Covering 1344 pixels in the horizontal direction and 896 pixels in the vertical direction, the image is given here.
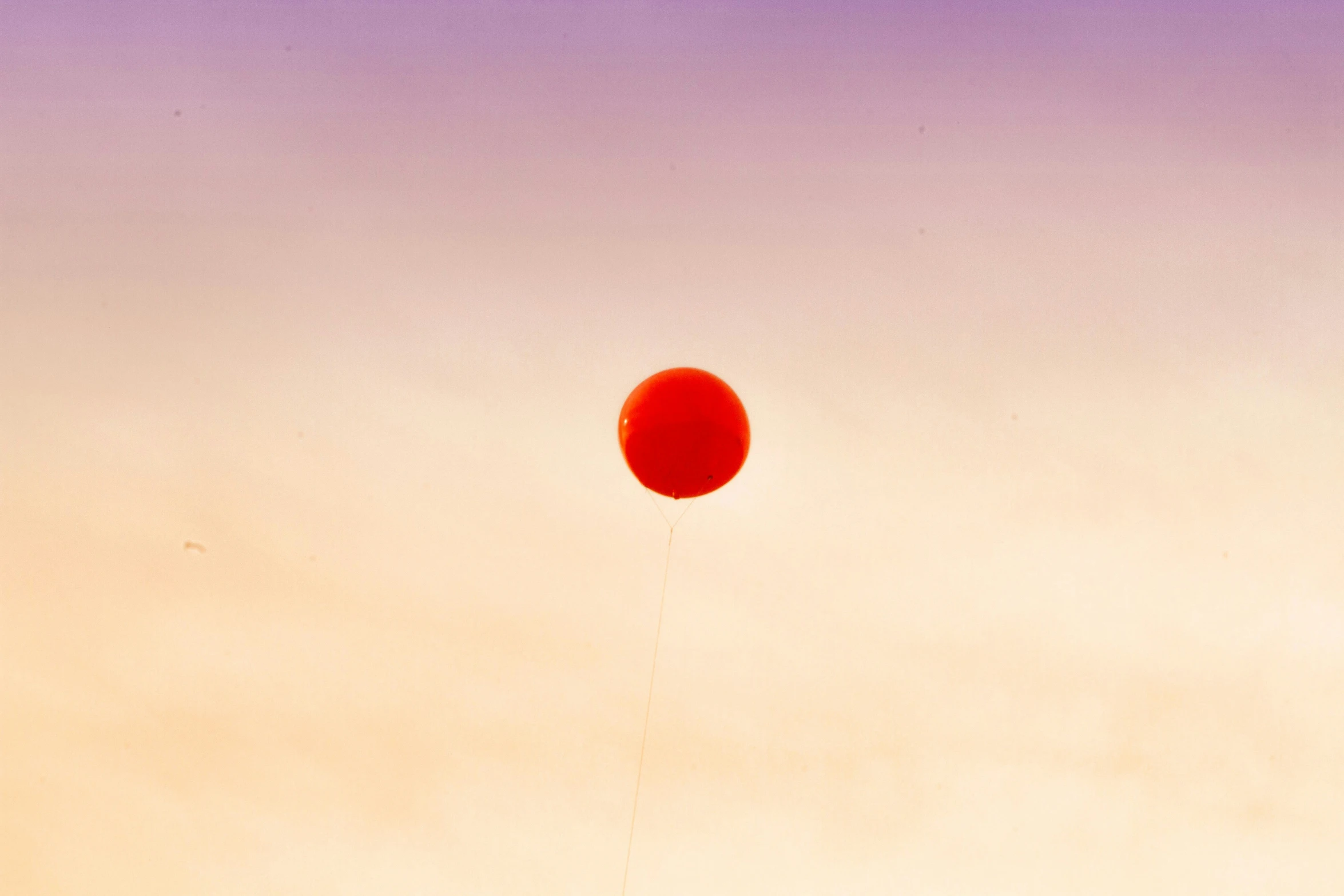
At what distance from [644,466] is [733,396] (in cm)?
116

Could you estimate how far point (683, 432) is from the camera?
42.0ft

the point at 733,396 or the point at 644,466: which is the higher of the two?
the point at 733,396

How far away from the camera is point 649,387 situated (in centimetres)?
1312

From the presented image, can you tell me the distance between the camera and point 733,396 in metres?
13.3

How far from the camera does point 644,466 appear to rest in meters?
13.2

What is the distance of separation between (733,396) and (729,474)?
2.71 ft

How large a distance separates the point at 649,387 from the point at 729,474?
1282 millimetres

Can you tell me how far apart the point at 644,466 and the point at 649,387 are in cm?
81

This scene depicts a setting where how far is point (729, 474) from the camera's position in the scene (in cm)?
1352

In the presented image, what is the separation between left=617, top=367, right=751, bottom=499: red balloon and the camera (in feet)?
42.0

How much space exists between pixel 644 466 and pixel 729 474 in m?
0.93

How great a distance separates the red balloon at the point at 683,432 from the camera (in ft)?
42.0
